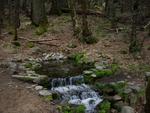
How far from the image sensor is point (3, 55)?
16.1 meters

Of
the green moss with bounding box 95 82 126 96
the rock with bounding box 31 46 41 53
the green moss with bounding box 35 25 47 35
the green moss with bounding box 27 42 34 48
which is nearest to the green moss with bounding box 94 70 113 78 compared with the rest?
the green moss with bounding box 95 82 126 96

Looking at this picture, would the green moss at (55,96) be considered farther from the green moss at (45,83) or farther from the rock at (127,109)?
the rock at (127,109)

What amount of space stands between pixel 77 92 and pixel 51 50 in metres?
5.30

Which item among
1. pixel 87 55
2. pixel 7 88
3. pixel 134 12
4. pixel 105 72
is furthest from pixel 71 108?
pixel 134 12

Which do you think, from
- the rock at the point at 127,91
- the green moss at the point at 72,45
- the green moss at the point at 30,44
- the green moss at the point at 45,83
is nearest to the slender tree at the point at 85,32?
the green moss at the point at 72,45

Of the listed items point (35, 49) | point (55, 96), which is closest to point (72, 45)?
point (35, 49)

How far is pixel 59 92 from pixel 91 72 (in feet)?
7.12

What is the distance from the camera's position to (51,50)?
56.4 ft

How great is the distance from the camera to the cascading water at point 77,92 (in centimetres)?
1150

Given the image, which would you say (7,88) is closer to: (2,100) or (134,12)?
(2,100)

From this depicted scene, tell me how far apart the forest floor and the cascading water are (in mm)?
1067

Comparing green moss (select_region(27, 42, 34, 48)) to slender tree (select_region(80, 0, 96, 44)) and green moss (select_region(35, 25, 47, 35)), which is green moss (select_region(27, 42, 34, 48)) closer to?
green moss (select_region(35, 25, 47, 35))

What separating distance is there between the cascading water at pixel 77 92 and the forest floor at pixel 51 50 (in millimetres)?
1067

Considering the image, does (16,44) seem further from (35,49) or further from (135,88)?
(135,88)
